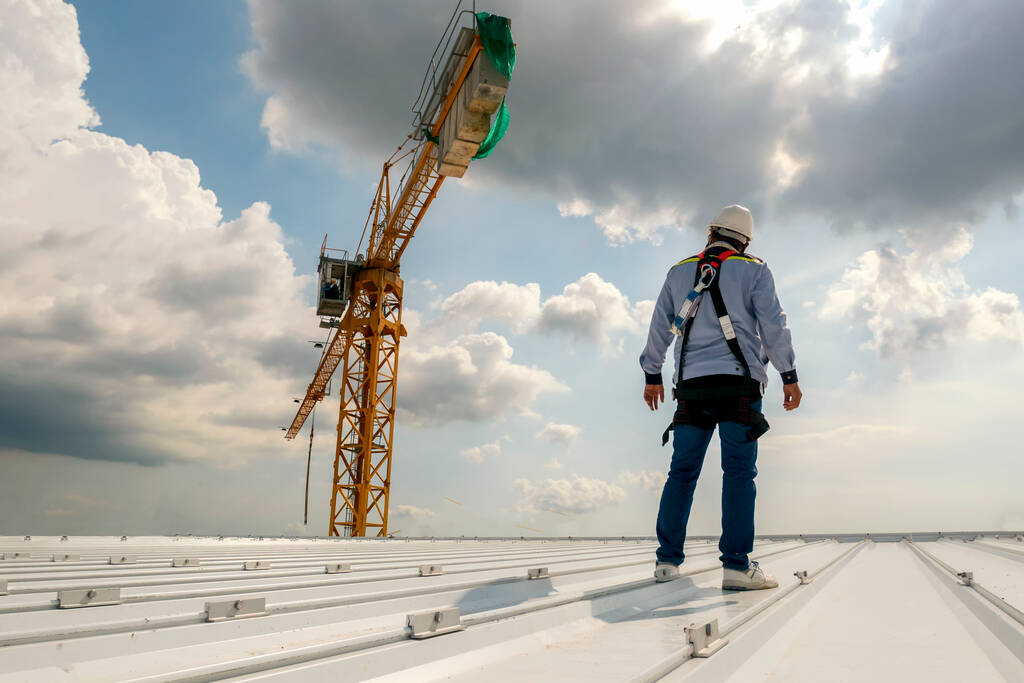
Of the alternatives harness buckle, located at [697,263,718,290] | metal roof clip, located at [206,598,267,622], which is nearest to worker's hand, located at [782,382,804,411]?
harness buckle, located at [697,263,718,290]

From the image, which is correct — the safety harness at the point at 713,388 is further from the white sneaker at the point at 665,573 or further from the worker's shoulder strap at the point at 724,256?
the white sneaker at the point at 665,573

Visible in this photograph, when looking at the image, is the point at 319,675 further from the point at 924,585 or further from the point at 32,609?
the point at 924,585

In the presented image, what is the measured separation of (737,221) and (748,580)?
212 cm

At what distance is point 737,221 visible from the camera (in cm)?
379

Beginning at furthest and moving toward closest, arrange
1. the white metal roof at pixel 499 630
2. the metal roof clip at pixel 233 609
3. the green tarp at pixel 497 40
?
the green tarp at pixel 497 40
the metal roof clip at pixel 233 609
the white metal roof at pixel 499 630

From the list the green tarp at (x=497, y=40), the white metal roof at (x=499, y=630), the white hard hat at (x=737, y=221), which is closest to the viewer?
the white metal roof at (x=499, y=630)

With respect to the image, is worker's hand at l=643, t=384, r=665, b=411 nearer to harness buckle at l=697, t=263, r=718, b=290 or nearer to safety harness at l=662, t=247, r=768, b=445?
safety harness at l=662, t=247, r=768, b=445

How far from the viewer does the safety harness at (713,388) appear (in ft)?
10.9

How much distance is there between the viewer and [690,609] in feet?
7.96

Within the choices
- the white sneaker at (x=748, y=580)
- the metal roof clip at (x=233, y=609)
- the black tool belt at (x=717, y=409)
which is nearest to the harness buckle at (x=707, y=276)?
the black tool belt at (x=717, y=409)

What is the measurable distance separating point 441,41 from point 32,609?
2412 cm

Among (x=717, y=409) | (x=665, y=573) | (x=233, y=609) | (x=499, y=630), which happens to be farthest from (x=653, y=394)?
(x=233, y=609)

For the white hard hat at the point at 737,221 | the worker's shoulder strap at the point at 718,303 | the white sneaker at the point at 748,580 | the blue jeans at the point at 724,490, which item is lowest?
the white sneaker at the point at 748,580

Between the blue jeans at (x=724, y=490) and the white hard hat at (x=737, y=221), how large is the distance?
1.10 meters
